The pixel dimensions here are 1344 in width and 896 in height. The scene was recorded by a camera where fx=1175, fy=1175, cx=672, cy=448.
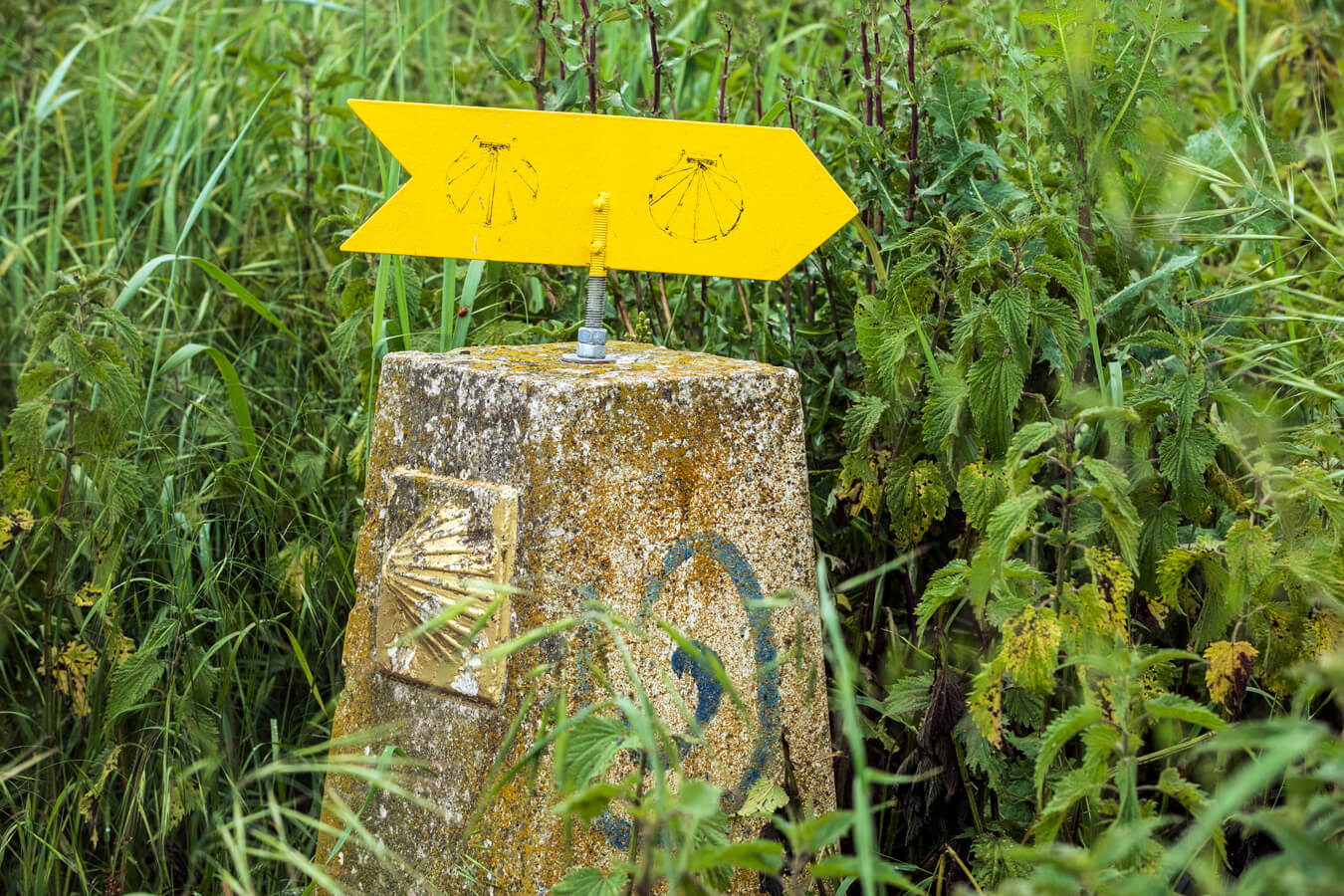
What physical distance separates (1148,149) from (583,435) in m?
1.15

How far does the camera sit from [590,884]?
4.21ft

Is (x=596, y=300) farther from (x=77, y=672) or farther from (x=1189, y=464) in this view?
(x=77, y=672)

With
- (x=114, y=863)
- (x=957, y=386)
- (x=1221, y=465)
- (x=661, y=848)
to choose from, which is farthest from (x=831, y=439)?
(x=114, y=863)

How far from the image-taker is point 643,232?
162 cm

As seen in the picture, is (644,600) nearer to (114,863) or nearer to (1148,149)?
(114,863)

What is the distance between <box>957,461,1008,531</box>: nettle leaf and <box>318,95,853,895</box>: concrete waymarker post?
0.71 ft

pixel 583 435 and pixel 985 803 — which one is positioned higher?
pixel 583 435

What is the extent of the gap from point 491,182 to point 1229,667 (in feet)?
3.80

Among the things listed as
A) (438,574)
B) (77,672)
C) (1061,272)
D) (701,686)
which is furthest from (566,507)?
(77,672)

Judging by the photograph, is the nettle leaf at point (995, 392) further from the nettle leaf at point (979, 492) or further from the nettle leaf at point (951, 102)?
the nettle leaf at point (951, 102)

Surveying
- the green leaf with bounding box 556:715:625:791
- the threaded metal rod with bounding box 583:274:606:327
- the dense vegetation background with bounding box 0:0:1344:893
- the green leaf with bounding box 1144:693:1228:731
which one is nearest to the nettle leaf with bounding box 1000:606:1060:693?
the dense vegetation background with bounding box 0:0:1344:893

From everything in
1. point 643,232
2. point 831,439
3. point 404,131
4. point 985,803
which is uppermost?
point 404,131

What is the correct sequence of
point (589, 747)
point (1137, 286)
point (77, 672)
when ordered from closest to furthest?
1. point (589, 747)
2. point (1137, 286)
3. point (77, 672)

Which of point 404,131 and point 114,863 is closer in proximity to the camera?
point 404,131
